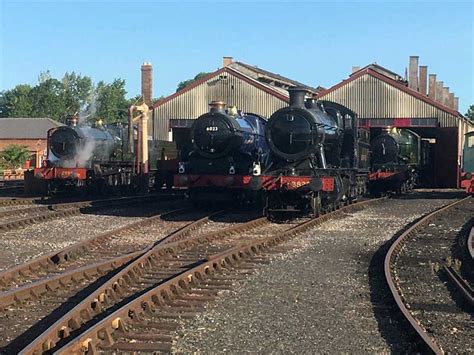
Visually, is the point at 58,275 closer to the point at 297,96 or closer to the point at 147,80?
the point at 297,96

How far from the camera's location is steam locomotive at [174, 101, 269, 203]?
17375mm

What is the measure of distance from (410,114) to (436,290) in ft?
93.3

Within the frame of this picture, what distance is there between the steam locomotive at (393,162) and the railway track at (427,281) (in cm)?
1107

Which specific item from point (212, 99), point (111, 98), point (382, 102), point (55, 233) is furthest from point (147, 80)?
point (111, 98)

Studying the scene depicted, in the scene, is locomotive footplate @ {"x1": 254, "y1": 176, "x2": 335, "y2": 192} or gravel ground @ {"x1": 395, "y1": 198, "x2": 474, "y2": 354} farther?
locomotive footplate @ {"x1": 254, "y1": 176, "x2": 335, "y2": 192}

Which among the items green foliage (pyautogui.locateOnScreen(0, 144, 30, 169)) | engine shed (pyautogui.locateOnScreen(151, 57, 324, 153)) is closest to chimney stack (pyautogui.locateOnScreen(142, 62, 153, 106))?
engine shed (pyautogui.locateOnScreen(151, 57, 324, 153))

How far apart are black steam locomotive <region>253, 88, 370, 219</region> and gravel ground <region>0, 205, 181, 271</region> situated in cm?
355

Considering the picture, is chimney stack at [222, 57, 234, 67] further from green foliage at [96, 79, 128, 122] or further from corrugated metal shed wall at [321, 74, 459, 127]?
A: green foliage at [96, 79, 128, 122]

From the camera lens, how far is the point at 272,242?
12.1 metres

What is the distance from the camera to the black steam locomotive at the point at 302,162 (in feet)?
51.5

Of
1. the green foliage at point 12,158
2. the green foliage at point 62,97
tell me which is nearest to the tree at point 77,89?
the green foliage at point 62,97

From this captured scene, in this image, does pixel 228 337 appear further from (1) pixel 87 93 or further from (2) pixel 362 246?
(1) pixel 87 93

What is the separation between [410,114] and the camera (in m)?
35.6

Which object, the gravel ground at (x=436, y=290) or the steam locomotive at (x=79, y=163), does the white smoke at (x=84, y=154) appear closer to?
the steam locomotive at (x=79, y=163)
